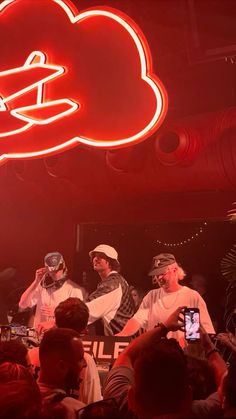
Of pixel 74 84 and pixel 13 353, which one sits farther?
pixel 74 84

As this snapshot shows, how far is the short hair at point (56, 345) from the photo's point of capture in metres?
2.82

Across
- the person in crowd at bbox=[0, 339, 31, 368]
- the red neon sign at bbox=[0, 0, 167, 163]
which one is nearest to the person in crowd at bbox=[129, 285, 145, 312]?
the red neon sign at bbox=[0, 0, 167, 163]

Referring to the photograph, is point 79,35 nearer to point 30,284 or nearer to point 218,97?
point 218,97

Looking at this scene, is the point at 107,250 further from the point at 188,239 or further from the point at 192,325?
the point at 192,325

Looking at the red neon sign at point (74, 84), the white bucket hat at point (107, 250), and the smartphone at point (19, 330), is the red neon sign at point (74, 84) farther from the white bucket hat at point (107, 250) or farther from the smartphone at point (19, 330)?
the smartphone at point (19, 330)

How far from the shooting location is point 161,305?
5.48 metres


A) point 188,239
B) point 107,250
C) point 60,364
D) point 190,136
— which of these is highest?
point 190,136

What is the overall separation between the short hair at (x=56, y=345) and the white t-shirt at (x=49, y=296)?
9.76ft

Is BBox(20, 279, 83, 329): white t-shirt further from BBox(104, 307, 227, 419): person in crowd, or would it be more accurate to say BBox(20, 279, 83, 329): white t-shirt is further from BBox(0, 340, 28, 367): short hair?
BBox(104, 307, 227, 419): person in crowd

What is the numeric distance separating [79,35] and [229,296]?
2.87m

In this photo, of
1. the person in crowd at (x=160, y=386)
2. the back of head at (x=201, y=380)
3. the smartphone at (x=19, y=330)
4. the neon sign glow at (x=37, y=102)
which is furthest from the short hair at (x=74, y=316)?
the smartphone at (x=19, y=330)

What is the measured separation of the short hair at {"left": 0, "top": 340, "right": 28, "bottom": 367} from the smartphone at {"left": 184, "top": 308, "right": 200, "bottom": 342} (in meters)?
1.41

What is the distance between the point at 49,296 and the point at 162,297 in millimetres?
1394

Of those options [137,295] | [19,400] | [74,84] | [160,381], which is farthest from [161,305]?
[19,400]
